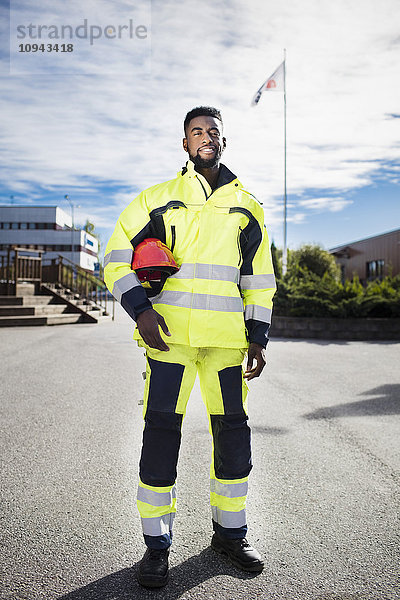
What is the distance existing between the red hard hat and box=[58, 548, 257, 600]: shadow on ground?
4.30 feet

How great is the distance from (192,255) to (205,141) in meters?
0.61

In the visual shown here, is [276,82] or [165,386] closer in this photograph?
[165,386]

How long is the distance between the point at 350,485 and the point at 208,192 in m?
2.15

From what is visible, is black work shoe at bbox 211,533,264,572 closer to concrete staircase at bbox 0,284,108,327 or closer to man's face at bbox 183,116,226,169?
man's face at bbox 183,116,226,169

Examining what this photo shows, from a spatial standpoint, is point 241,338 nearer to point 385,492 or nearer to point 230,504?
point 230,504

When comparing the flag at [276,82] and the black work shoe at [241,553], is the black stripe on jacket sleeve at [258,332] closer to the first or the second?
the black work shoe at [241,553]

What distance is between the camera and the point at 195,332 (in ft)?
8.13

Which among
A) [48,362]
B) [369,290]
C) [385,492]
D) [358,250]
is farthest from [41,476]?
[358,250]

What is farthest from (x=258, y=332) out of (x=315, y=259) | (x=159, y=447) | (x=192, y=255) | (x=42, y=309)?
(x=315, y=259)

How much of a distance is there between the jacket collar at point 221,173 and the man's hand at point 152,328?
73cm

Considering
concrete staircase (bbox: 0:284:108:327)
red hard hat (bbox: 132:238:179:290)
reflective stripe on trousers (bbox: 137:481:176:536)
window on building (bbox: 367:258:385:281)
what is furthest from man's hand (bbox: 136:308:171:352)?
window on building (bbox: 367:258:385:281)

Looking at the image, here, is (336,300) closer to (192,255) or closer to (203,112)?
(203,112)

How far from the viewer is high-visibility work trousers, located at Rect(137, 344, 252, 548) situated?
245cm

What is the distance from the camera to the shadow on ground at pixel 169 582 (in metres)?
2.18
